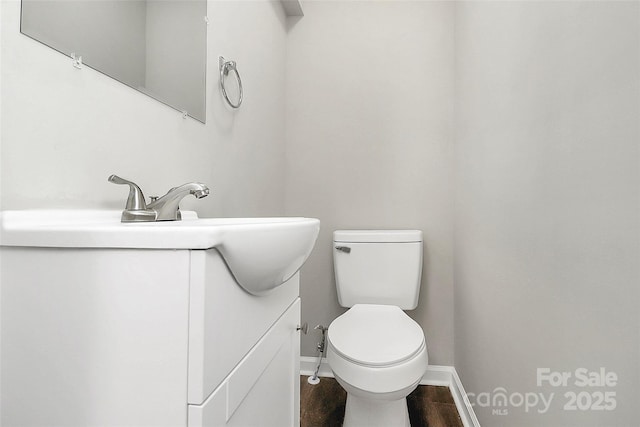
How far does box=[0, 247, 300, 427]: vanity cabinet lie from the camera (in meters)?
0.42

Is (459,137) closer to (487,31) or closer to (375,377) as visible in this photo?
(487,31)

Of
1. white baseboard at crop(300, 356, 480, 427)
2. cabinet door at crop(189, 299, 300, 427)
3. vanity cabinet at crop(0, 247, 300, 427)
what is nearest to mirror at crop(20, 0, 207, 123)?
vanity cabinet at crop(0, 247, 300, 427)

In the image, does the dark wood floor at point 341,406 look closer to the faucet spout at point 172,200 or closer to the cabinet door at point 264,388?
the cabinet door at point 264,388

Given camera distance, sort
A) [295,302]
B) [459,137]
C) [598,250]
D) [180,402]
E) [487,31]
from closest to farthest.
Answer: [180,402], [598,250], [295,302], [487,31], [459,137]

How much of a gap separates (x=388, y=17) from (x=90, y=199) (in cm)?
174

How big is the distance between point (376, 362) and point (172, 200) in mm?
792

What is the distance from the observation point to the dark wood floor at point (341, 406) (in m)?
1.42

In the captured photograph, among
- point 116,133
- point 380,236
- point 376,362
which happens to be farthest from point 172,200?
point 380,236

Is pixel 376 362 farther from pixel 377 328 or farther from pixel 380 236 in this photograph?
pixel 380 236

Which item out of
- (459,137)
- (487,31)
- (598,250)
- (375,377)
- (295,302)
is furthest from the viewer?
(459,137)

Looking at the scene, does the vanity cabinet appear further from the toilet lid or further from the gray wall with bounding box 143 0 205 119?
the toilet lid

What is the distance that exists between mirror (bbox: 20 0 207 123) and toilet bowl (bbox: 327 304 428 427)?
919mm

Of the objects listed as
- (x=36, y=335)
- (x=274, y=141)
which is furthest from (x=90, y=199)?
(x=274, y=141)

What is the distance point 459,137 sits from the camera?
1.64m
